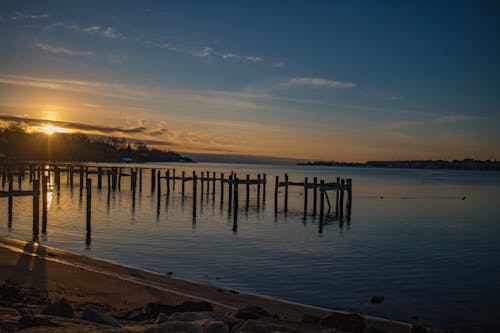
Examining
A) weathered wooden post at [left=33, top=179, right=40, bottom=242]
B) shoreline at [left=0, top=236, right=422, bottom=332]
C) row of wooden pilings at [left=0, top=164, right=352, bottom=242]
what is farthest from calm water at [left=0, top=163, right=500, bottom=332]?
row of wooden pilings at [left=0, top=164, right=352, bottom=242]

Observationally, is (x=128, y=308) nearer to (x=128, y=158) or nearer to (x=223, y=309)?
(x=223, y=309)

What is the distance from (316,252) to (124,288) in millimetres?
9462

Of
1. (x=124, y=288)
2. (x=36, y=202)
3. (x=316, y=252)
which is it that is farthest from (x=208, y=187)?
(x=124, y=288)

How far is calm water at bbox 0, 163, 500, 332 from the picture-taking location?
453 inches

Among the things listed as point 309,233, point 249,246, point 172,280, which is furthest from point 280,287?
point 309,233

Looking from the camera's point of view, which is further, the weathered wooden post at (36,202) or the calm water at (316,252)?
the weathered wooden post at (36,202)

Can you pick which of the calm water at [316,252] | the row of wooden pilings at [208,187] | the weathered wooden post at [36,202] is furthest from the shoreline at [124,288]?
the row of wooden pilings at [208,187]

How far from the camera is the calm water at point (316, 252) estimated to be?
1151cm

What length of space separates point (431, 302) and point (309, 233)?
38.0ft

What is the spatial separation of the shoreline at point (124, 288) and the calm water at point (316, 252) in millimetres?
1101

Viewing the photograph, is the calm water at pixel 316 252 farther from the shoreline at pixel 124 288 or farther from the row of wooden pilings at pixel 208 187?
the row of wooden pilings at pixel 208 187

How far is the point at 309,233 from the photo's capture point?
22.8 meters

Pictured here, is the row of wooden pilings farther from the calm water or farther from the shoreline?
the shoreline

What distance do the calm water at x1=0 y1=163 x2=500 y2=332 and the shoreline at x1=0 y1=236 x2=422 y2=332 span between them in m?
1.10
